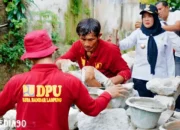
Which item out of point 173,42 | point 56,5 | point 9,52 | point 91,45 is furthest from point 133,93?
point 56,5

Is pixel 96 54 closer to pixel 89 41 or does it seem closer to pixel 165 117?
Answer: pixel 89 41

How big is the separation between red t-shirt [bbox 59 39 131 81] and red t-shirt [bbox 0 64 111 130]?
1216mm

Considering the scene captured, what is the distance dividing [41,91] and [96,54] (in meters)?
1.36

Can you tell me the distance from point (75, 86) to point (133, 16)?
7563mm

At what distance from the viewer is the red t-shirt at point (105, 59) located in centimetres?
387

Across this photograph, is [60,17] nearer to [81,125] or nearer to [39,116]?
[81,125]

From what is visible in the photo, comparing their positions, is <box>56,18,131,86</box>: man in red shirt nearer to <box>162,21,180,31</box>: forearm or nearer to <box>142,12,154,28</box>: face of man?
<box>142,12,154,28</box>: face of man

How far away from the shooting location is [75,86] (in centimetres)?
266

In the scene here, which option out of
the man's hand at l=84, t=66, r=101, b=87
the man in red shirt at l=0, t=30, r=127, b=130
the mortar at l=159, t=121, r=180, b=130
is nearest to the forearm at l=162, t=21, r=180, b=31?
the man's hand at l=84, t=66, r=101, b=87

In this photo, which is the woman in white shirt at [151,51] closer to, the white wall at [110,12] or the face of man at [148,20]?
the face of man at [148,20]

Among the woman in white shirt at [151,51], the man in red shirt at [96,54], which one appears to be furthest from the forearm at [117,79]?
the woman in white shirt at [151,51]

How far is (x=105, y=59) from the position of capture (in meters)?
3.89

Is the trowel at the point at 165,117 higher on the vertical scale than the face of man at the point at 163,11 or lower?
lower

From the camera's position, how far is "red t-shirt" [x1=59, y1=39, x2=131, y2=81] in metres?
3.87
